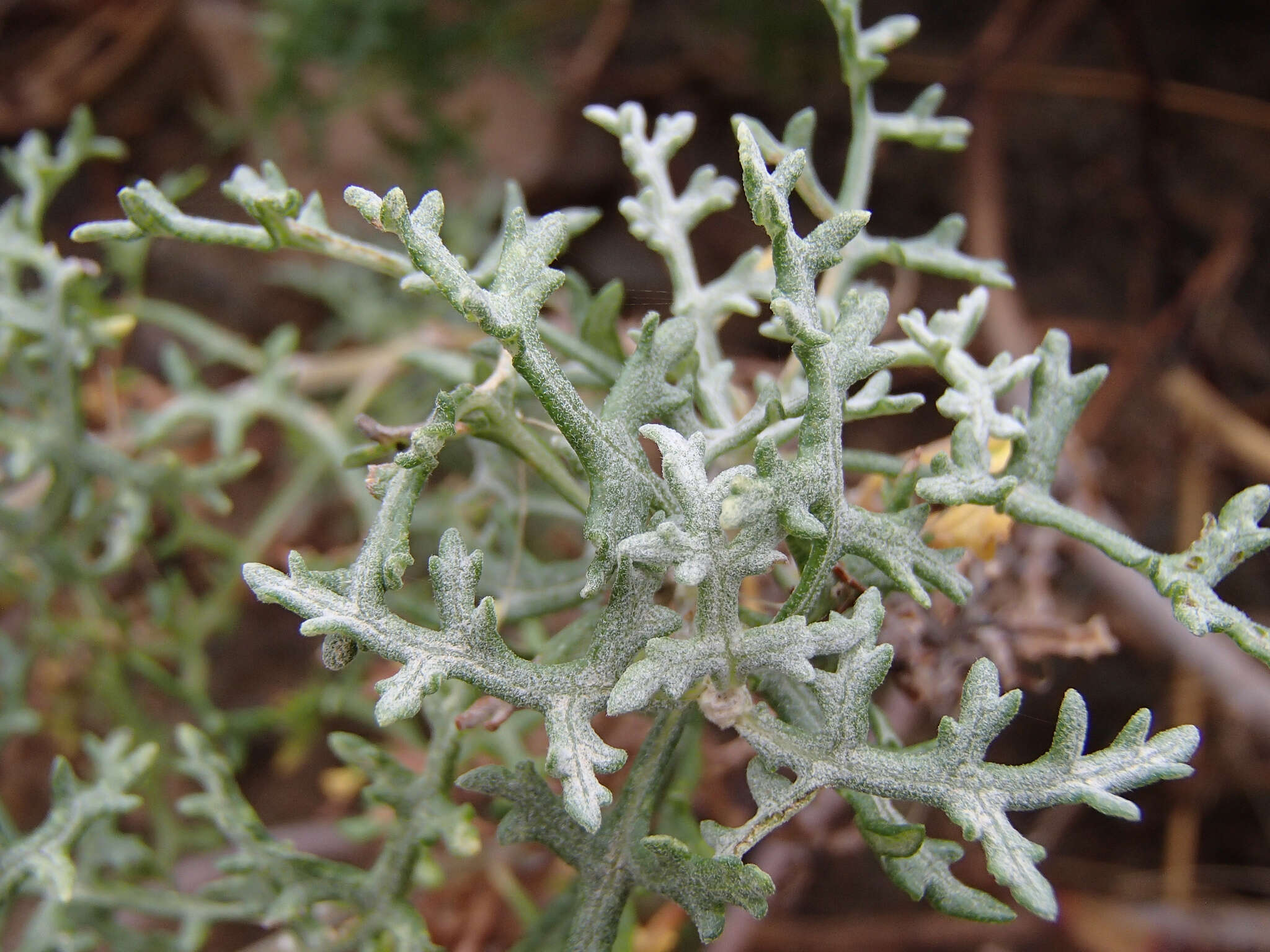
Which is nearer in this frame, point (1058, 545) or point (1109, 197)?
point (1058, 545)

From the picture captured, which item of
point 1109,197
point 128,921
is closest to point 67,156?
point 128,921

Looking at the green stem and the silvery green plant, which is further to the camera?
the green stem

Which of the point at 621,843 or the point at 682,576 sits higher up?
the point at 682,576

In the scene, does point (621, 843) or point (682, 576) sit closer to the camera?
point (682, 576)

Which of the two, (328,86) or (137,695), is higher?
(328,86)

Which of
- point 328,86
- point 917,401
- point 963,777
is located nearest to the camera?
point 963,777

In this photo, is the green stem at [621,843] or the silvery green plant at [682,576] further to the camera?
the green stem at [621,843]

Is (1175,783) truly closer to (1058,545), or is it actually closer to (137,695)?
(1058,545)

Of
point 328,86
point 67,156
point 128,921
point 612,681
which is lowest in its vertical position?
point 128,921
